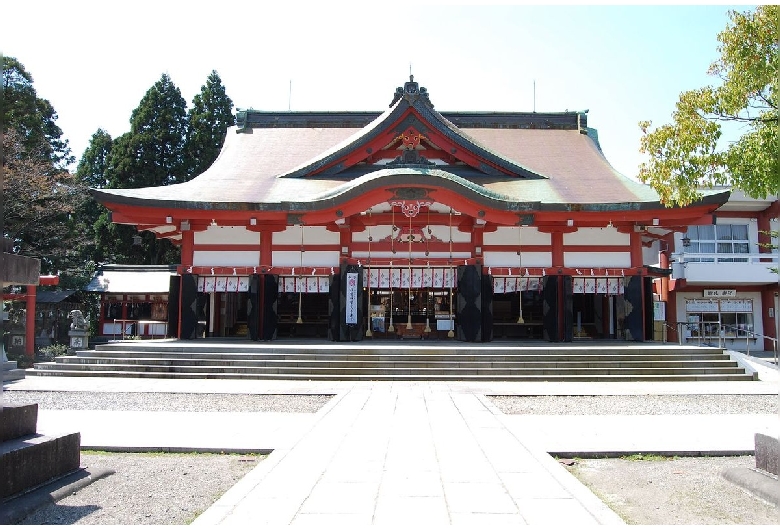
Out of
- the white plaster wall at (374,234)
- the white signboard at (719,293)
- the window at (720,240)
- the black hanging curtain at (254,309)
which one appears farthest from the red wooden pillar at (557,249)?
the window at (720,240)

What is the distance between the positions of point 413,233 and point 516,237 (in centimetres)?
319

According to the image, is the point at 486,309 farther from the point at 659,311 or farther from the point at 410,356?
the point at 659,311

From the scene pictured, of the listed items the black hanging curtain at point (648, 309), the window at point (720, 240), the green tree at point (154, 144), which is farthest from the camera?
the green tree at point (154, 144)

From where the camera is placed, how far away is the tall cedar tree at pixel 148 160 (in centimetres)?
3275

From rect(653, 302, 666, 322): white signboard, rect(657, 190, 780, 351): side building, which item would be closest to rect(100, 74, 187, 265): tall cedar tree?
rect(653, 302, 666, 322): white signboard

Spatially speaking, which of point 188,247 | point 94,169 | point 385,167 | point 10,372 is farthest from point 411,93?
point 94,169

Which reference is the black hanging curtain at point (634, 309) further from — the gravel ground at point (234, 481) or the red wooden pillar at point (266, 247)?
the gravel ground at point (234, 481)

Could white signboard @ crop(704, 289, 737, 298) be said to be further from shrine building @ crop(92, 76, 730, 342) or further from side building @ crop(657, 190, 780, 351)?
shrine building @ crop(92, 76, 730, 342)

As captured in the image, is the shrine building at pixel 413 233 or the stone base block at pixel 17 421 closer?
the stone base block at pixel 17 421

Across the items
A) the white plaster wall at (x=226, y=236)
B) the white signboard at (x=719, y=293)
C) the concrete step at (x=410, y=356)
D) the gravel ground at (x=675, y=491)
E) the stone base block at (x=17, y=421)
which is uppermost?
the white plaster wall at (x=226, y=236)

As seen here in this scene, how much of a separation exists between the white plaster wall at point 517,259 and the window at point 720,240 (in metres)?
10.3

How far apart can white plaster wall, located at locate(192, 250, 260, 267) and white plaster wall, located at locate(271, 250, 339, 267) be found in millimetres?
632

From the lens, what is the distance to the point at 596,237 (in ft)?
58.7

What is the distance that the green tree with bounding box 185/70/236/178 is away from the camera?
34.7 meters
